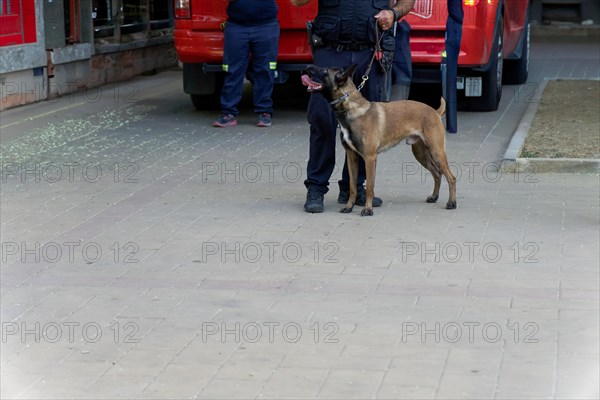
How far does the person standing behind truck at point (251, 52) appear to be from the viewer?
11.7 m

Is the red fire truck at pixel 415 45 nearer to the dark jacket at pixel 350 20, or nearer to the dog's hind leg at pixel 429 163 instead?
the dog's hind leg at pixel 429 163

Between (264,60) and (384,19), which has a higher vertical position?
(384,19)

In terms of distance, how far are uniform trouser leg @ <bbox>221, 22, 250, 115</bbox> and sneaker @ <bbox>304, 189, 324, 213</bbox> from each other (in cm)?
379

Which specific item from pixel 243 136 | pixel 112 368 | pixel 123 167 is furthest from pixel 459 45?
pixel 112 368

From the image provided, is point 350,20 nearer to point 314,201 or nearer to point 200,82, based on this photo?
point 314,201

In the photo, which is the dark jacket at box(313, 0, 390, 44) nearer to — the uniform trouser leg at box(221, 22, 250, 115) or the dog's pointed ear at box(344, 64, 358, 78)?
the dog's pointed ear at box(344, 64, 358, 78)

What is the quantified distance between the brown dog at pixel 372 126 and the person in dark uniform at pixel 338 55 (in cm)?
23

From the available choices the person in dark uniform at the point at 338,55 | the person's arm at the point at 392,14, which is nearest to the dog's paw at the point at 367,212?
the person in dark uniform at the point at 338,55

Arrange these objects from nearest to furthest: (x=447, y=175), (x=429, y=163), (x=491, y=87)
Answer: (x=447, y=175) → (x=429, y=163) → (x=491, y=87)

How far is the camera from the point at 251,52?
1201 cm

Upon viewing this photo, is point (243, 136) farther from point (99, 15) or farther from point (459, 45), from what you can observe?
point (99, 15)

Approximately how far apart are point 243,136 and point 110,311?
5560 mm

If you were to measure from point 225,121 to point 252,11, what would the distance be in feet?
3.69

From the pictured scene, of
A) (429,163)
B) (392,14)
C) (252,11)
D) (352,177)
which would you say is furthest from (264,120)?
(392,14)
